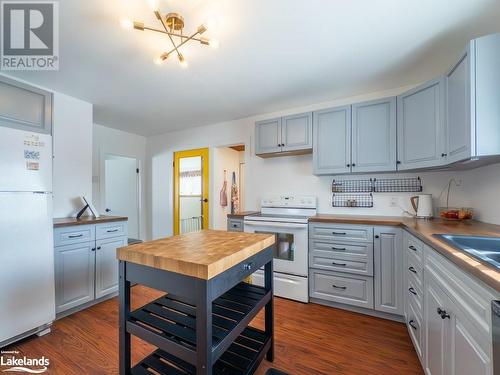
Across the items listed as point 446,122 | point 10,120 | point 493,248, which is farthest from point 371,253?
point 10,120

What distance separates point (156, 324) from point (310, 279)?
1.78 metres

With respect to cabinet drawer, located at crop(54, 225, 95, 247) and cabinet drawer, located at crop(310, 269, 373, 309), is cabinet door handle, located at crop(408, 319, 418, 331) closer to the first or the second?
cabinet drawer, located at crop(310, 269, 373, 309)

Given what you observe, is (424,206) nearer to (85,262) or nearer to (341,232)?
(341,232)

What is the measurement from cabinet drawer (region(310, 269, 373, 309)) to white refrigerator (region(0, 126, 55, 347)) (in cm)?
255

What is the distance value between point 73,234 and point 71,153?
1123 millimetres

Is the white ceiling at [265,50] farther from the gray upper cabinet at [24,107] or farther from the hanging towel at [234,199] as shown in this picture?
the hanging towel at [234,199]

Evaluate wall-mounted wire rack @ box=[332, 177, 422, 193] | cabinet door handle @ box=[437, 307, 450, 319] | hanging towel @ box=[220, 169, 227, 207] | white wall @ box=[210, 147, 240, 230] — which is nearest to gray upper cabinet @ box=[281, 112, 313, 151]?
wall-mounted wire rack @ box=[332, 177, 422, 193]

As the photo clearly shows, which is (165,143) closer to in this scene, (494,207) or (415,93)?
(415,93)

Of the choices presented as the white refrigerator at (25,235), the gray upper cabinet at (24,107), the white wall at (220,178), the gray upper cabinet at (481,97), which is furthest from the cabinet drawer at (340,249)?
the gray upper cabinet at (24,107)

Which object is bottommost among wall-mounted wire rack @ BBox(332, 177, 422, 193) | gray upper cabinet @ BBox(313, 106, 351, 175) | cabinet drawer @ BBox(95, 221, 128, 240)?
cabinet drawer @ BBox(95, 221, 128, 240)

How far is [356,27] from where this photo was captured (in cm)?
162

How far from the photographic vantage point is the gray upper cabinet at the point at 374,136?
2.35 meters

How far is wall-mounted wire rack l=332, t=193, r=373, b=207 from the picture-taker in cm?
272

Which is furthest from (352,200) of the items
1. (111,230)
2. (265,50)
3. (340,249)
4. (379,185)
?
(111,230)
